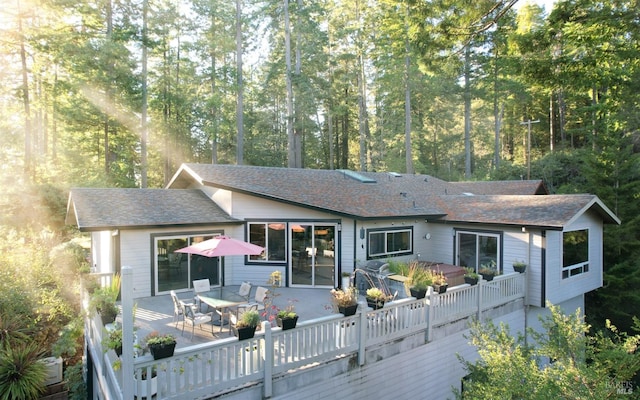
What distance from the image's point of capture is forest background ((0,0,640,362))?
9438 millimetres

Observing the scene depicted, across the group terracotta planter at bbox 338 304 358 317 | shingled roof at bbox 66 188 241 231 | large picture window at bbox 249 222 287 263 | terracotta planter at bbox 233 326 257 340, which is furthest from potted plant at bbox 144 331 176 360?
large picture window at bbox 249 222 287 263

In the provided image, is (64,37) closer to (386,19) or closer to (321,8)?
(321,8)

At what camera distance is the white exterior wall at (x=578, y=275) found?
10.4 m

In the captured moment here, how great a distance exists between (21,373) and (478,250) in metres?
12.1

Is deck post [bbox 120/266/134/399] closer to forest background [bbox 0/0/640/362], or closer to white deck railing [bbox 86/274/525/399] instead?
white deck railing [bbox 86/274/525/399]

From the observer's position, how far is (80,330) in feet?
27.0

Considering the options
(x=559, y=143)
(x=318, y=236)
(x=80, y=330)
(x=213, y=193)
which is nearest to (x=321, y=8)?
(x=213, y=193)

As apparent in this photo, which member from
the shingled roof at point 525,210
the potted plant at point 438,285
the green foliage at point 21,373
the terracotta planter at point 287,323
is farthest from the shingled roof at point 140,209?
the shingled roof at point 525,210

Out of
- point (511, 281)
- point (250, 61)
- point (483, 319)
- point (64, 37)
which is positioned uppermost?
point (250, 61)

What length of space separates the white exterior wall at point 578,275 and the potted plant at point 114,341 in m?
10.3

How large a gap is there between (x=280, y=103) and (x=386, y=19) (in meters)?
23.2

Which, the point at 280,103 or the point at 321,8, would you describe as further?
the point at 280,103

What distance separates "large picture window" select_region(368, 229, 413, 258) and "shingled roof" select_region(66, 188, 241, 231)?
442 cm

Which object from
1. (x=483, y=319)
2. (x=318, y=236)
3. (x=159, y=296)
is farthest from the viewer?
(x=318, y=236)
